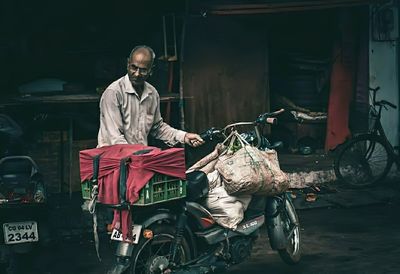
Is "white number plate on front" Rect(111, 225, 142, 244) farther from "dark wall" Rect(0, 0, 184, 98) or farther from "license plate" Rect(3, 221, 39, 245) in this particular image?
"dark wall" Rect(0, 0, 184, 98)

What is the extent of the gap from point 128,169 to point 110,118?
Result: 0.73 metres

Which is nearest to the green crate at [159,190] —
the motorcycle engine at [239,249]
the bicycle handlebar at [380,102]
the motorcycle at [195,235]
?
the motorcycle at [195,235]

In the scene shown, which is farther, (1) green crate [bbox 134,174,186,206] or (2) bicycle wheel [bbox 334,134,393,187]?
(2) bicycle wheel [bbox 334,134,393,187]

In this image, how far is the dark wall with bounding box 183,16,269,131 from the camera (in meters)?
12.8

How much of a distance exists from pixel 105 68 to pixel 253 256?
16.7 feet

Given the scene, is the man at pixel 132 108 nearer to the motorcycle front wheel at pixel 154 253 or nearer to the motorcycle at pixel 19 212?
the motorcycle front wheel at pixel 154 253

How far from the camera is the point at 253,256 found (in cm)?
941

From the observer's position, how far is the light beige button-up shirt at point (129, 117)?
25.2 ft

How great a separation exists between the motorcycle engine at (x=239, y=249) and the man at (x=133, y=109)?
0.98 meters

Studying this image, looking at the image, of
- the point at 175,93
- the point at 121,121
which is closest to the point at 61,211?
the point at 175,93

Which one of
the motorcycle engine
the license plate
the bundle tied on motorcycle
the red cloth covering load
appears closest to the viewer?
the red cloth covering load

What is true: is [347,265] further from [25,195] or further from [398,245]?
[25,195]

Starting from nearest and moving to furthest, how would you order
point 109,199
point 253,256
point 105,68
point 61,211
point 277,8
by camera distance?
point 109,199 → point 253,256 → point 61,211 → point 277,8 → point 105,68

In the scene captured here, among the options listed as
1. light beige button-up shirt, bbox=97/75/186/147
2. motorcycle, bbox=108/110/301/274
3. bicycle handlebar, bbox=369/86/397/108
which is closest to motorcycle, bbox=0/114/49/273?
light beige button-up shirt, bbox=97/75/186/147
